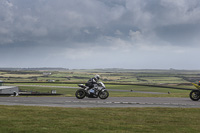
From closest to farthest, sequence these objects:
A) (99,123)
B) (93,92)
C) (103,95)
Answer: (99,123), (103,95), (93,92)

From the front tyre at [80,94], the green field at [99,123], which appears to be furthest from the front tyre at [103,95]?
the green field at [99,123]

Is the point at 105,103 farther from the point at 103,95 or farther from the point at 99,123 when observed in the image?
the point at 99,123

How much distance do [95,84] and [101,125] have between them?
11608 mm

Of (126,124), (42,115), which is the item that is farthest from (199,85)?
(42,115)

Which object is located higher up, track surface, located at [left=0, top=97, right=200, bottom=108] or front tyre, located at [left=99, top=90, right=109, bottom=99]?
front tyre, located at [left=99, top=90, right=109, bottom=99]

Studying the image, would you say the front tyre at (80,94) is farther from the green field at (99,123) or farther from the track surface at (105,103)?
the green field at (99,123)

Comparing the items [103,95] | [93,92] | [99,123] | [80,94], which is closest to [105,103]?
[103,95]

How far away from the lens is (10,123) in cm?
1024

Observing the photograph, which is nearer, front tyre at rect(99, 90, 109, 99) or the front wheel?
the front wheel

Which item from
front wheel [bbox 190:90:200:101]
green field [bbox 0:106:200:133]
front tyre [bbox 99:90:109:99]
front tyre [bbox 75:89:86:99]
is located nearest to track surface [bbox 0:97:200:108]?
front wheel [bbox 190:90:200:101]

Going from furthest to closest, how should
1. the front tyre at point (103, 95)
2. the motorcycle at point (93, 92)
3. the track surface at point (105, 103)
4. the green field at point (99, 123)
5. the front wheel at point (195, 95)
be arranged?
the motorcycle at point (93, 92) < the front tyre at point (103, 95) < the front wheel at point (195, 95) < the track surface at point (105, 103) < the green field at point (99, 123)

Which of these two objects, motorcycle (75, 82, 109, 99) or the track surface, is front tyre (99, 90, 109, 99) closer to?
motorcycle (75, 82, 109, 99)

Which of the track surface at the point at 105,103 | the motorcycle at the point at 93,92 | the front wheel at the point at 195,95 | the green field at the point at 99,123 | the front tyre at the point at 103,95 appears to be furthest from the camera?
the motorcycle at the point at 93,92

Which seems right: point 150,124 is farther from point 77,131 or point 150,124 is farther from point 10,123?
point 10,123
